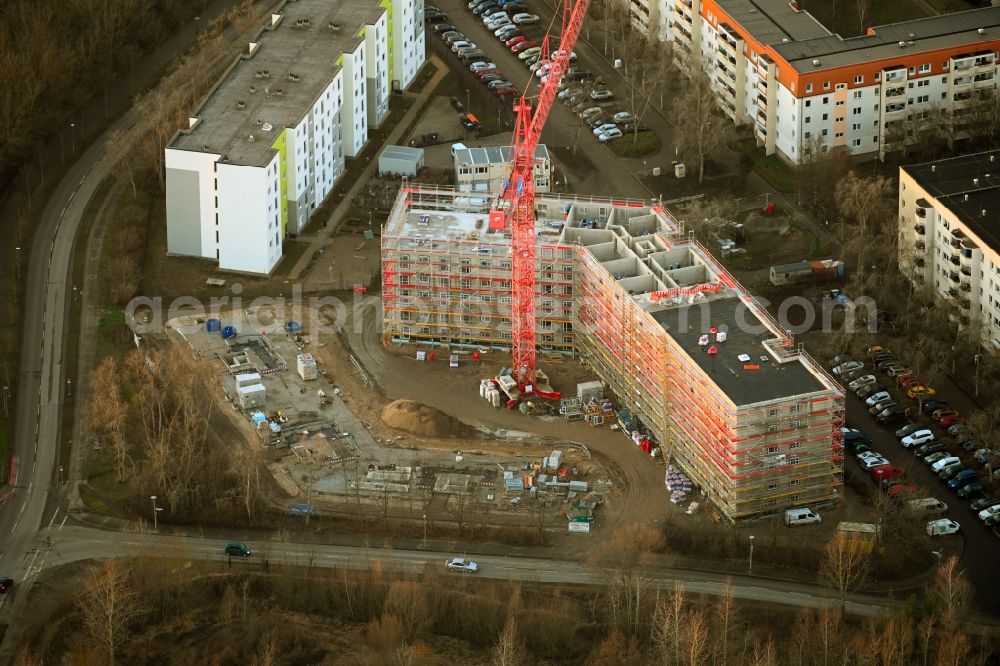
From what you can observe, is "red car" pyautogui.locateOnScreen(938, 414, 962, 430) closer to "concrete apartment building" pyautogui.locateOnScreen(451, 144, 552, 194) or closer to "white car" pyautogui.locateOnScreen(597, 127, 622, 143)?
"concrete apartment building" pyautogui.locateOnScreen(451, 144, 552, 194)

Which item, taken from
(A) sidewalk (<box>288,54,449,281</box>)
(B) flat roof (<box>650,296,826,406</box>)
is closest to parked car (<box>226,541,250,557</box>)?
(B) flat roof (<box>650,296,826,406</box>)

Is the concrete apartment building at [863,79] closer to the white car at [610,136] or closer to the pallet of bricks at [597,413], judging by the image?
the white car at [610,136]

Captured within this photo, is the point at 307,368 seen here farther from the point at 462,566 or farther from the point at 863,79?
the point at 863,79

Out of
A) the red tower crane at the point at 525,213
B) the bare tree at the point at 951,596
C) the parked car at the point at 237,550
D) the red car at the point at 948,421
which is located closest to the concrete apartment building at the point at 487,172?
the red tower crane at the point at 525,213

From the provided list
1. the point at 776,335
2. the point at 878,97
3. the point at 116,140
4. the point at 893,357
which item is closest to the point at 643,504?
the point at 776,335

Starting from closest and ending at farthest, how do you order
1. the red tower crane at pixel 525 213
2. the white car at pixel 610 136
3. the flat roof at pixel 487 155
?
the red tower crane at pixel 525 213 → the flat roof at pixel 487 155 → the white car at pixel 610 136

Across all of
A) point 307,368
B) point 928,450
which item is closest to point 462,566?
point 307,368

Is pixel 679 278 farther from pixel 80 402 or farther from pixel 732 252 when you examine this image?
pixel 80 402
